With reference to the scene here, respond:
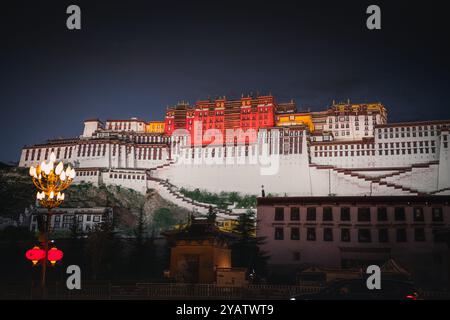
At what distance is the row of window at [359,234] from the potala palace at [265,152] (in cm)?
2629

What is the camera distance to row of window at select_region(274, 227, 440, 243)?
32.8m

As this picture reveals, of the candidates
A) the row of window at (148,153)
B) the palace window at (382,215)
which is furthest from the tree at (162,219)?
the palace window at (382,215)

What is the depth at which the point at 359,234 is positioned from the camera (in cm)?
3375

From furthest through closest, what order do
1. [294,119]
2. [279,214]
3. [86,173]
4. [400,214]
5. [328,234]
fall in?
[294,119] < [86,173] < [279,214] < [328,234] < [400,214]

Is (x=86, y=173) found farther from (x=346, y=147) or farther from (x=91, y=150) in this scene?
(x=346, y=147)

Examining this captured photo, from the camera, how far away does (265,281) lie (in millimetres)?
29359

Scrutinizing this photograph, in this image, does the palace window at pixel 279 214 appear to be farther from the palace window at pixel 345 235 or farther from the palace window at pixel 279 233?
the palace window at pixel 345 235

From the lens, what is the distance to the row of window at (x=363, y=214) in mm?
32812

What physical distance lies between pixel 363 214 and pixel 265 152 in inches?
1565

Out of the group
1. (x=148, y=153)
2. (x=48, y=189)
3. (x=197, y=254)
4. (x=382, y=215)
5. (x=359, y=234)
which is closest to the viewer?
(x=48, y=189)

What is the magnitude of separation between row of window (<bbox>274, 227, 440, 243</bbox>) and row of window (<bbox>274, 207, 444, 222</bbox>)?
0.78 m

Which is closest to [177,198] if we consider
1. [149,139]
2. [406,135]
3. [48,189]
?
[149,139]
